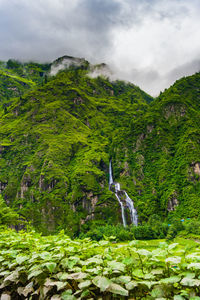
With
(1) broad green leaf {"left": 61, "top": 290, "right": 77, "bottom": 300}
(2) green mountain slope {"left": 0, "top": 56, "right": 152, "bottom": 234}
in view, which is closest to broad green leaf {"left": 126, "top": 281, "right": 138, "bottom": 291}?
(1) broad green leaf {"left": 61, "top": 290, "right": 77, "bottom": 300}

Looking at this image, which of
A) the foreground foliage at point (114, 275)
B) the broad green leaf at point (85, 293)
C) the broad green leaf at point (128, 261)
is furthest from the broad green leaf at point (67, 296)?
the broad green leaf at point (128, 261)

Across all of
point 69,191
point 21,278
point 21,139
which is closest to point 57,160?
point 69,191

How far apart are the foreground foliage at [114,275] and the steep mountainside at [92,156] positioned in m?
54.5

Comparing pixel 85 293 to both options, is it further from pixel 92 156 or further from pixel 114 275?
pixel 92 156

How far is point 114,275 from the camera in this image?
6.12ft

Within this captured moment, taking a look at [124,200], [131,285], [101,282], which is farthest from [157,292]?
[124,200]

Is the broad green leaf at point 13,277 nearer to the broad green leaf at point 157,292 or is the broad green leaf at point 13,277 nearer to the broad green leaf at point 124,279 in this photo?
the broad green leaf at point 124,279

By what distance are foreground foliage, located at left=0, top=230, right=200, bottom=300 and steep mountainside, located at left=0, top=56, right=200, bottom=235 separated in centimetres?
5448

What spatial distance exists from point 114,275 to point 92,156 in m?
72.6

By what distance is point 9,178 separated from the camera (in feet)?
221

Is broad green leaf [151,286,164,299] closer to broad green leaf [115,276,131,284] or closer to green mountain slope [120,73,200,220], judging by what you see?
broad green leaf [115,276,131,284]

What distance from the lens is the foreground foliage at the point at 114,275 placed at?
5.35 ft

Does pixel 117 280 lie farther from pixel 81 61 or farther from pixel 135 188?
pixel 81 61

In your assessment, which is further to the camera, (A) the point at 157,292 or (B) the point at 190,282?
(A) the point at 157,292
